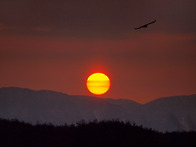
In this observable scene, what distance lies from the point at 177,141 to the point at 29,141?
23.9ft

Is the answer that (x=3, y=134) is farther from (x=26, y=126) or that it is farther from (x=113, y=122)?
(x=113, y=122)

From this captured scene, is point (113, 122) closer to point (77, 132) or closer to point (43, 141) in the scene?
point (77, 132)

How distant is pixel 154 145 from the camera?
20.6 metres

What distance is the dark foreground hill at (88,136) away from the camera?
2058cm

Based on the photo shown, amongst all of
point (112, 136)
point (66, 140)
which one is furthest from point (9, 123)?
point (112, 136)

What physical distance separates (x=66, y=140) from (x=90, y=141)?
1164 millimetres

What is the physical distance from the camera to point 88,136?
2130cm

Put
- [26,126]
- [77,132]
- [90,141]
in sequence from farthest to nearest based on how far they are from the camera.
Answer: [26,126], [77,132], [90,141]

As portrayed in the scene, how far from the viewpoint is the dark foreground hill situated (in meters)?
20.6

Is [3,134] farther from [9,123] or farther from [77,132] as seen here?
[77,132]

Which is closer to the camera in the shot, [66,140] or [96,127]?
[66,140]

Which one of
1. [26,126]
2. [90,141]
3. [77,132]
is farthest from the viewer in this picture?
[26,126]

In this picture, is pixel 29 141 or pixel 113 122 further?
pixel 113 122

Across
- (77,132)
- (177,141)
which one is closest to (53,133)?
(77,132)
